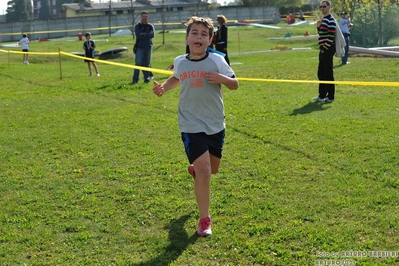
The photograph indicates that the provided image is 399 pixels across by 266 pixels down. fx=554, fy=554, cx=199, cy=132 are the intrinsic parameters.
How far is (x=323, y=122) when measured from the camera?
913 centimetres

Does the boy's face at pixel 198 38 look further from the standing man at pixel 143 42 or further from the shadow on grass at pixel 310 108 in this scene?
the standing man at pixel 143 42

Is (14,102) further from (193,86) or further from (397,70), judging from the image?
(397,70)

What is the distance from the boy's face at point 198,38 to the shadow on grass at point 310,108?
5.34 meters

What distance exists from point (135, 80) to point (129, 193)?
10.1 meters

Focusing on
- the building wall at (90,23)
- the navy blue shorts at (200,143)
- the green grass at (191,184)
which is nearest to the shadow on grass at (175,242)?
the green grass at (191,184)

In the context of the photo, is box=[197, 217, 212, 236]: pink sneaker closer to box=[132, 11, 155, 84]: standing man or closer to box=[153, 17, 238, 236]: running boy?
box=[153, 17, 238, 236]: running boy

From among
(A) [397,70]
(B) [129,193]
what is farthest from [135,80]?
(B) [129,193]

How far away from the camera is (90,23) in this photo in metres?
62.9

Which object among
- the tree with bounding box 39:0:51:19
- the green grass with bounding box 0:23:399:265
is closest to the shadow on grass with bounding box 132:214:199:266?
the green grass with bounding box 0:23:399:265

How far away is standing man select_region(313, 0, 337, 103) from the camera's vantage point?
10797 mm

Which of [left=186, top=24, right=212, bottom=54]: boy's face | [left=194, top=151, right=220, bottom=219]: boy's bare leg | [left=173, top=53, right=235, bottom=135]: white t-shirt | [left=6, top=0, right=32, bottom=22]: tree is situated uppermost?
[left=6, top=0, right=32, bottom=22]: tree

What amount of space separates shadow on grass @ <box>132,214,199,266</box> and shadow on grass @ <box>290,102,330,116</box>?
17.4 ft

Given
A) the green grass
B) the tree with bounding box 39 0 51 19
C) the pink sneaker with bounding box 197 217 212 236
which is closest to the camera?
the green grass

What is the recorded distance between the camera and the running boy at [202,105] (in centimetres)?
483
